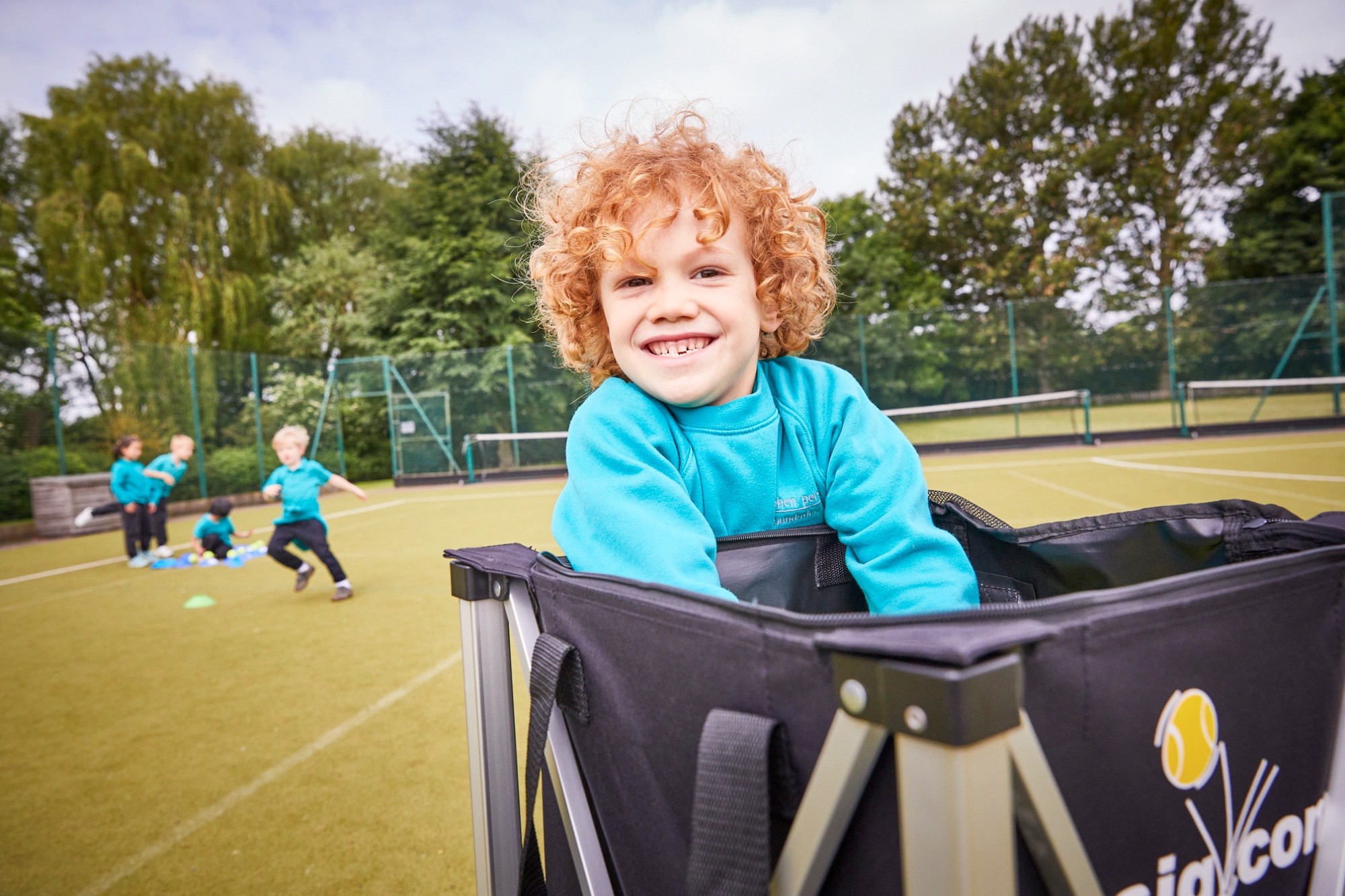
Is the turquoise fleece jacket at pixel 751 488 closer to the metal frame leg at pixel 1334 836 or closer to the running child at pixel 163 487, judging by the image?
the metal frame leg at pixel 1334 836

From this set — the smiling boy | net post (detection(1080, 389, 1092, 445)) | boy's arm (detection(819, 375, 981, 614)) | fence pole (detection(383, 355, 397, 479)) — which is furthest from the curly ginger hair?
fence pole (detection(383, 355, 397, 479))

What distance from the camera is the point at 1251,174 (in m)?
25.9

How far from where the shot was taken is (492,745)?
3.83ft

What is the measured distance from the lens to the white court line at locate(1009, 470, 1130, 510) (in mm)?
6430

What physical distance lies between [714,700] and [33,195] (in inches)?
1082

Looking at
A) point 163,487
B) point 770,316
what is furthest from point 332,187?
point 770,316

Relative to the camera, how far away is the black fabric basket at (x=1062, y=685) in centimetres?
58

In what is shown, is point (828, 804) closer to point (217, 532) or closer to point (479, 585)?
point (479, 585)

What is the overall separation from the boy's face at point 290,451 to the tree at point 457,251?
14.8 m

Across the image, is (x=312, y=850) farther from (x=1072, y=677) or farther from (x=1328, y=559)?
(x=1328, y=559)

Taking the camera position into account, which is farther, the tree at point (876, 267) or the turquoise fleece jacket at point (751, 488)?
the tree at point (876, 267)

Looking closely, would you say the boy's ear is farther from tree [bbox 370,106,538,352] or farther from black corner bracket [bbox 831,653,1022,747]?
tree [bbox 370,106,538,352]

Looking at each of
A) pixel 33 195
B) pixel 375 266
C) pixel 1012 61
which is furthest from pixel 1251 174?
A: pixel 33 195

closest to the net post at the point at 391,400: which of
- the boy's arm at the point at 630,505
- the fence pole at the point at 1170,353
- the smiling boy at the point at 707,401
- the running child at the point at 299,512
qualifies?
the running child at the point at 299,512
